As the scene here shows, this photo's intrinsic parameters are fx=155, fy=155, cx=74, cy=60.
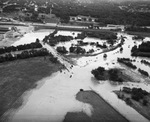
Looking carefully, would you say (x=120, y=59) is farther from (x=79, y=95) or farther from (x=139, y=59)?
(x=79, y=95)

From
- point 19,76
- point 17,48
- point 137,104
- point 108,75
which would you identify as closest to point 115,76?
point 108,75

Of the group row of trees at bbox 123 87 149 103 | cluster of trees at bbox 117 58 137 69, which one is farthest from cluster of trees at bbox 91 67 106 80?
cluster of trees at bbox 117 58 137 69

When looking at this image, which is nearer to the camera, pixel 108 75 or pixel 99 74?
pixel 99 74

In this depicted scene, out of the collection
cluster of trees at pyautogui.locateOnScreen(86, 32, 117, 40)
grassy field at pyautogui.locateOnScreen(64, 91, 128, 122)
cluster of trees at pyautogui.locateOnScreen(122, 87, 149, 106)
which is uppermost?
cluster of trees at pyautogui.locateOnScreen(86, 32, 117, 40)

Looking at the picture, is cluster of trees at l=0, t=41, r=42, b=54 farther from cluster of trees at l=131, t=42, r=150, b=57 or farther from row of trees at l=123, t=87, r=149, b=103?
row of trees at l=123, t=87, r=149, b=103

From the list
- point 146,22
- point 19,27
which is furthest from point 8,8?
point 146,22

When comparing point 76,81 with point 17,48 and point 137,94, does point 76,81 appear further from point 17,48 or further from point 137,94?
point 17,48
